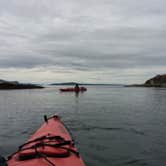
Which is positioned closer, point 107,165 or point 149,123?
point 107,165

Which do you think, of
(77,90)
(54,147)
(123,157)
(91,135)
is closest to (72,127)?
(91,135)

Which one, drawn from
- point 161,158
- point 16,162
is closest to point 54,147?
point 16,162

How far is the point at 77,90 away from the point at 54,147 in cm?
4632

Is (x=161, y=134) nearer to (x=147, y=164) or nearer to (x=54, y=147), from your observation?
(x=147, y=164)

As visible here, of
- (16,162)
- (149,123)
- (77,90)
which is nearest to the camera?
(16,162)

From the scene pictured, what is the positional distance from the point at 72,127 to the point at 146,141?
4.24 m

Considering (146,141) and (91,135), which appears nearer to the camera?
(146,141)

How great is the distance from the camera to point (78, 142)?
31.8 feet

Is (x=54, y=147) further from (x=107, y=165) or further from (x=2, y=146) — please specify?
(x=2, y=146)

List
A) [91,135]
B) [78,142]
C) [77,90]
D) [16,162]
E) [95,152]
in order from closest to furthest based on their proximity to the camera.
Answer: [16,162] → [95,152] → [78,142] → [91,135] → [77,90]

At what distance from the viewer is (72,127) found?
12.6 metres

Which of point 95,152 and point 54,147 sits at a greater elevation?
point 54,147

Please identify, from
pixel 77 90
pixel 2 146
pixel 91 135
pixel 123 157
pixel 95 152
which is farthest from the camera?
pixel 77 90

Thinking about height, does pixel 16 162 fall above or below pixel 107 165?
above
